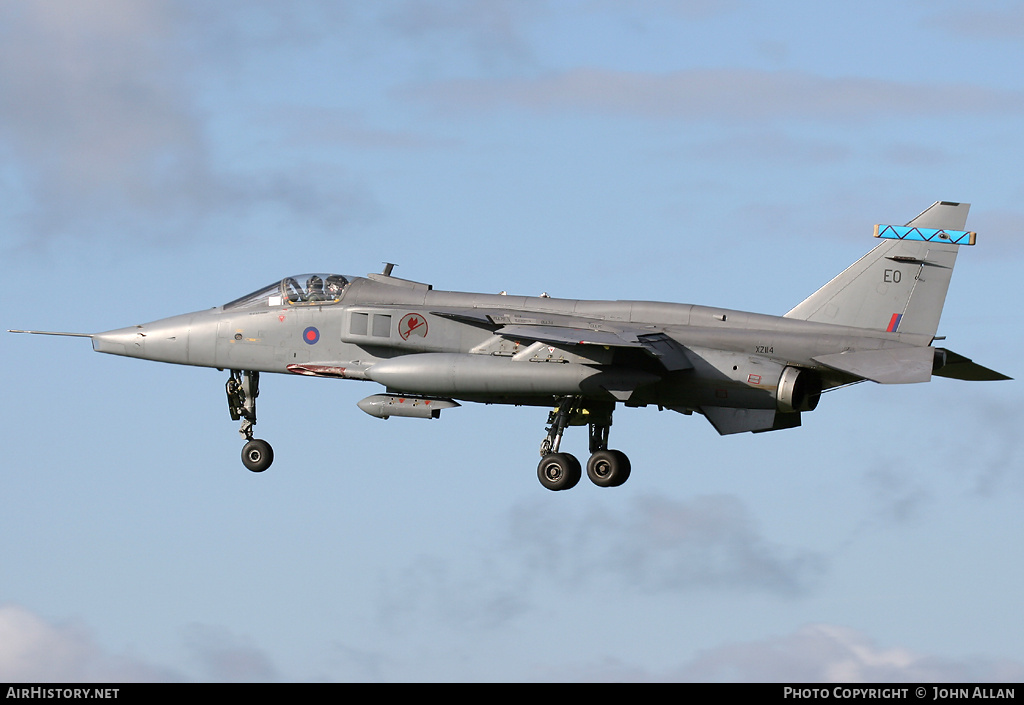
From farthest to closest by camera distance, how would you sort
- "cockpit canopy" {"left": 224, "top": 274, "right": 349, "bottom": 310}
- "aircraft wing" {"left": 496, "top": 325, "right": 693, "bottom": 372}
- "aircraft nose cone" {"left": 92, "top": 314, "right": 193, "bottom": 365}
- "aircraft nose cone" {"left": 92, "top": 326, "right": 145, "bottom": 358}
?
"aircraft nose cone" {"left": 92, "top": 326, "right": 145, "bottom": 358} < "aircraft nose cone" {"left": 92, "top": 314, "right": 193, "bottom": 365} < "cockpit canopy" {"left": 224, "top": 274, "right": 349, "bottom": 310} < "aircraft wing" {"left": 496, "top": 325, "right": 693, "bottom": 372}

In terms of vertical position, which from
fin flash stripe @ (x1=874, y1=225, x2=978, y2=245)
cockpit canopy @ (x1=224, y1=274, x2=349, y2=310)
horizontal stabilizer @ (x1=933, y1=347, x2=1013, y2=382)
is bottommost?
horizontal stabilizer @ (x1=933, y1=347, x2=1013, y2=382)

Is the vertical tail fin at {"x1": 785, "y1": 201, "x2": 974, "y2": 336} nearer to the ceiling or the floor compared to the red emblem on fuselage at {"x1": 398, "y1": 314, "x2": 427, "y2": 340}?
nearer to the ceiling

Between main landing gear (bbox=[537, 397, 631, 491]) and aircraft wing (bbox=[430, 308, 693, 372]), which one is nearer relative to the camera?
aircraft wing (bbox=[430, 308, 693, 372])

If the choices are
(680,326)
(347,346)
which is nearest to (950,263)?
(680,326)

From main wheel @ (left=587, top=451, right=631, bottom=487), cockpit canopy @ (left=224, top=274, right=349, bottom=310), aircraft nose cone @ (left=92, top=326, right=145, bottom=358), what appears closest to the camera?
main wheel @ (left=587, top=451, right=631, bottom=487)

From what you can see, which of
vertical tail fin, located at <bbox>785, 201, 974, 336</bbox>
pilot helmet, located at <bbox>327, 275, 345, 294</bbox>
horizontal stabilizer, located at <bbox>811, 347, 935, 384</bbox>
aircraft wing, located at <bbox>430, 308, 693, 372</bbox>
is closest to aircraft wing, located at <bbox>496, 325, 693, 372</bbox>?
aircraft wing, located at <bbox>430, 308, 693, 372</bbox>

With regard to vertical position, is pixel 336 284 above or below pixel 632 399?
above

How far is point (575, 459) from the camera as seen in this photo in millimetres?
27828

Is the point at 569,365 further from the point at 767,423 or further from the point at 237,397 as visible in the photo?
the point at 237,397

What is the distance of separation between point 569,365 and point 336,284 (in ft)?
15.8

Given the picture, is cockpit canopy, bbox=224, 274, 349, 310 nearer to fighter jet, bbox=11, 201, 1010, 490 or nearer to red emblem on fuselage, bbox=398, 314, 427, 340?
fighter jet, bbox=11, 201, 1010, 490

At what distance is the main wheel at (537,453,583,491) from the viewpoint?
90.5ft

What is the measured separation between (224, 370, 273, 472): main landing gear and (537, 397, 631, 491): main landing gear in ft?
17.4

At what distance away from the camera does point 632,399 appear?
1079 inches
